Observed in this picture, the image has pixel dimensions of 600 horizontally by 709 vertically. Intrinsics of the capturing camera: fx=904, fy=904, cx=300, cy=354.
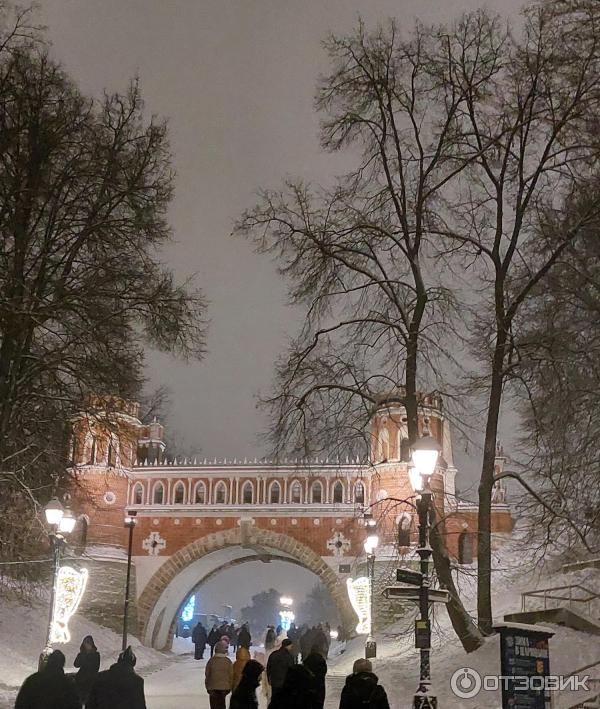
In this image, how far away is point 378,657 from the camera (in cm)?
2272

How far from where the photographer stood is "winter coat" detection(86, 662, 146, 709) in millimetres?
8211

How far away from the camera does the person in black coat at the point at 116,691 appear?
8.21m

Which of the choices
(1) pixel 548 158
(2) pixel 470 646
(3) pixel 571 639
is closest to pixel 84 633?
(2) pixel 470 646

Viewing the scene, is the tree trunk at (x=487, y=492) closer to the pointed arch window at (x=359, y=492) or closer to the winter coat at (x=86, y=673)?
the winter coat at (x=86, y=673)

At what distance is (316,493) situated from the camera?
33.6 metres

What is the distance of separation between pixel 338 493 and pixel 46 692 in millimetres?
25890

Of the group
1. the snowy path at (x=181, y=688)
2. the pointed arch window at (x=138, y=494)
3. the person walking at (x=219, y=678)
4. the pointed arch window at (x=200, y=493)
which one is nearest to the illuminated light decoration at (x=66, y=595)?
the snowy path at (x=181, y=688)

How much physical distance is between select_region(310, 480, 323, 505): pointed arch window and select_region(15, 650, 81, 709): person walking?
25.6 meters

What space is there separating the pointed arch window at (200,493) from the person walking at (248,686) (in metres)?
24.3

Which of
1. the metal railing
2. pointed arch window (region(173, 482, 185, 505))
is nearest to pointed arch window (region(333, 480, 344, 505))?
pointed arch window (region(173, 482, 185, 505))

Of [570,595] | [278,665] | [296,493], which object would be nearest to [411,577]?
[278,665]

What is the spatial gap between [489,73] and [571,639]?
35.8ft

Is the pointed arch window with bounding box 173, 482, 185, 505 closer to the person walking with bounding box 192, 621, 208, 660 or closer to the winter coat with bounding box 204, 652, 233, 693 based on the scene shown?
the person walking with bounding box 192, 621, 208, 660

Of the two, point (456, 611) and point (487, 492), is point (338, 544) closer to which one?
point (456, 611)
